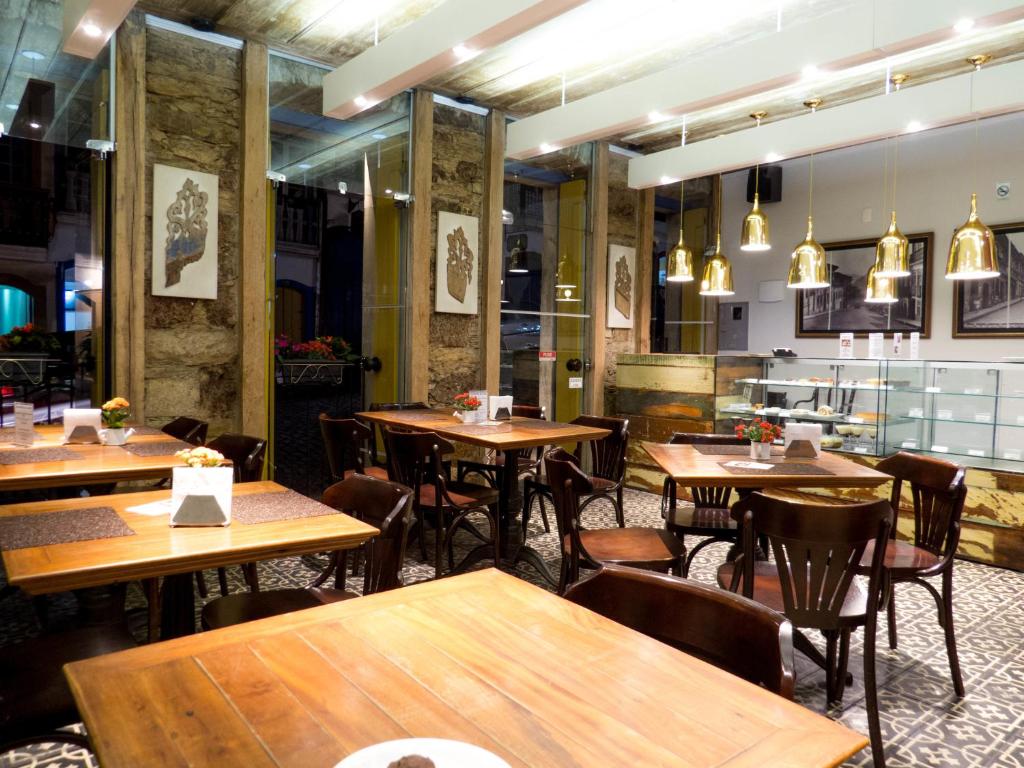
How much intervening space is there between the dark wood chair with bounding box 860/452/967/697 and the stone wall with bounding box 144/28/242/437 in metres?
4.59

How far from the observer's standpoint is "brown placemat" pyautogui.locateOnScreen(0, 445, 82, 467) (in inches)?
131

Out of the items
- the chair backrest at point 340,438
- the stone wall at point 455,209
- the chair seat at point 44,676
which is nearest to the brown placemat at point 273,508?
the chair seat at point 44,676

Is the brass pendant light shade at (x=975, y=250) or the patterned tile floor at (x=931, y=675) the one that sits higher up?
the brass pendant light shade at (x=975, y=250)

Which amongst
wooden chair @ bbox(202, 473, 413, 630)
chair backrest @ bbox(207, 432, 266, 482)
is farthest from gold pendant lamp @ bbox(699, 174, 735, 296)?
wooden chair @ bbox(202, 473, 413, 630)

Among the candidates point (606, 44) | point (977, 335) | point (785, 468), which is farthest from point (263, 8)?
point (977, 335)

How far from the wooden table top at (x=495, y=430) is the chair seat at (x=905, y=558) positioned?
1817 mm

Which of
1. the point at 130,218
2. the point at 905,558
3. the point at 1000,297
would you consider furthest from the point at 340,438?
the point at 1000,297

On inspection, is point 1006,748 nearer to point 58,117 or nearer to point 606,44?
point 606,44

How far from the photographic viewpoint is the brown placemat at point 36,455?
3340mm

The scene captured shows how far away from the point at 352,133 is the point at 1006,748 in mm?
6039

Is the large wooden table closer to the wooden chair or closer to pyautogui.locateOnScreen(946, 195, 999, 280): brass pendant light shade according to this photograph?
the wooden chair

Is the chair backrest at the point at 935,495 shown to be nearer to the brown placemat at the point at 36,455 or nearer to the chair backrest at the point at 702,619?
the chair backrest at the point at 702,619

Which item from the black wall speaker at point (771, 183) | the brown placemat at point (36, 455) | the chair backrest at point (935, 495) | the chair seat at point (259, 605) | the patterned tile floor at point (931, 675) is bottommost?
the patterned tile floor at point (931, 675)

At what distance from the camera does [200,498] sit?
2.34m
